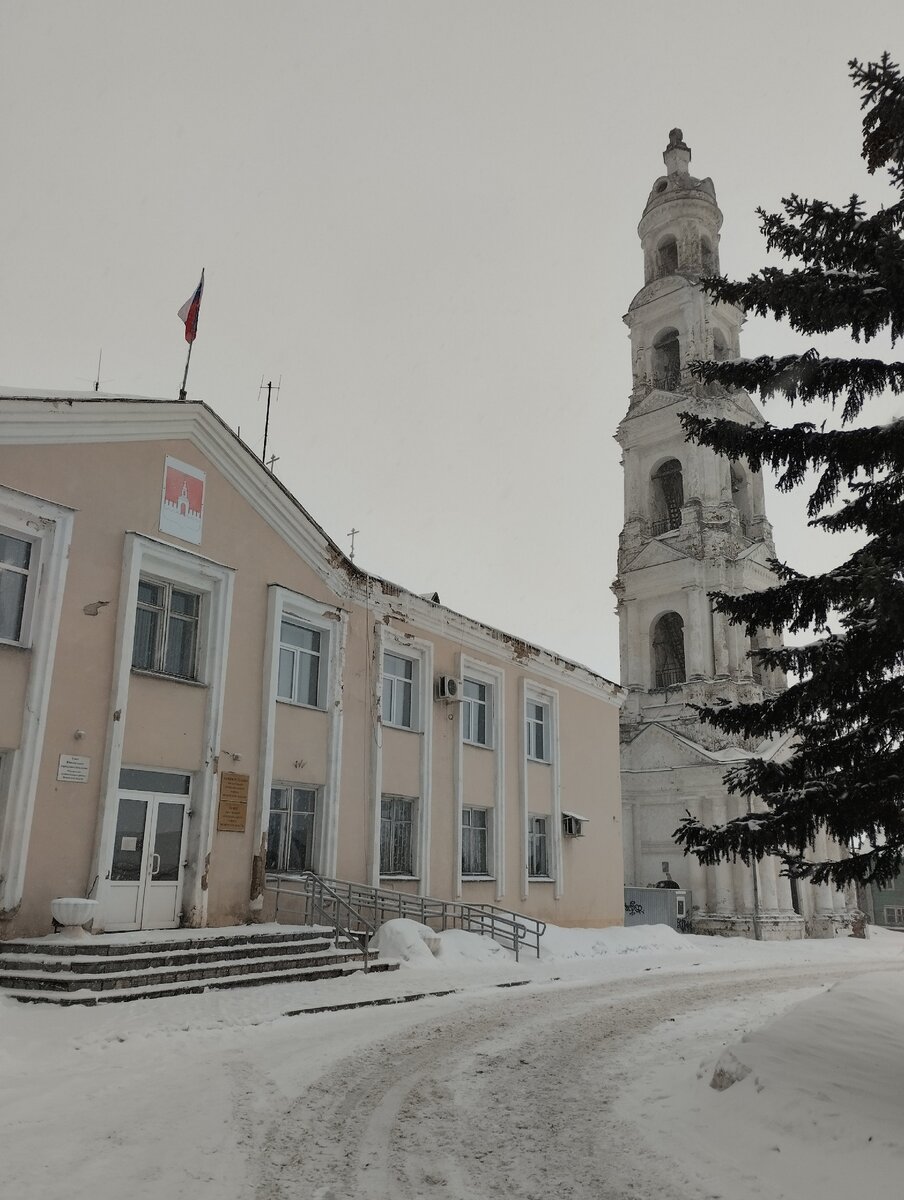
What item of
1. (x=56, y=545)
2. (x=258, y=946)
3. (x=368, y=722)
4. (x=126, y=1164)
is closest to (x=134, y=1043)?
(x=126, y=1164)

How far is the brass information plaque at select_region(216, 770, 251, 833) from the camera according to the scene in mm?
15539

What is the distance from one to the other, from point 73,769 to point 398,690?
8286 mm

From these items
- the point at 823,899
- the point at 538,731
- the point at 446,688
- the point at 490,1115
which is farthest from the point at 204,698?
the point at 823,899

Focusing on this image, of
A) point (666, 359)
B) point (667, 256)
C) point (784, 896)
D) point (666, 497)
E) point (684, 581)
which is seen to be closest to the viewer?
point (784, 896)

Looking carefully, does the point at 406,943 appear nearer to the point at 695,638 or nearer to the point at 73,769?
the point at 73,769

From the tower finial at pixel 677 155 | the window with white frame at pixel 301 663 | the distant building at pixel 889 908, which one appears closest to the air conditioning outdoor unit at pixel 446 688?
the window with white frame at pixel 301 663

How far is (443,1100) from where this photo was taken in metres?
7.27

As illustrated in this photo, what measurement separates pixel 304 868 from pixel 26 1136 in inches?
448

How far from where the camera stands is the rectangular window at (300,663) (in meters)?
17.8

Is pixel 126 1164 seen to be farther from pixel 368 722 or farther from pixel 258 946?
pixel 368 722

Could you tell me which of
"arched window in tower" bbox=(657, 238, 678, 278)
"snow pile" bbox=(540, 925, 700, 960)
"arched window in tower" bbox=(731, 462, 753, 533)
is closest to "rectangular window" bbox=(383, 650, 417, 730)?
"snow pile" bbox=(540, 925, 700, 960)

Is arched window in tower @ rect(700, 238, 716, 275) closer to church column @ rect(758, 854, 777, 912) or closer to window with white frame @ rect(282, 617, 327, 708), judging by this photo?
church column @ rect(758, 854, 777, 912)

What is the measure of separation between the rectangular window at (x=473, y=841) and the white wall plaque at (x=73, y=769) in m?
10.1

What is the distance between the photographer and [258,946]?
13578 millimetres
